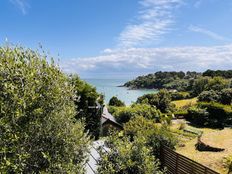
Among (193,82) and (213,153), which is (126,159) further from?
(193,82)

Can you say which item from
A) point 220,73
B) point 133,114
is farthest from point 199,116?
point 220,73

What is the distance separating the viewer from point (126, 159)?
550 inches

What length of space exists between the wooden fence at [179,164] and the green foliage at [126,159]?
4.04 m

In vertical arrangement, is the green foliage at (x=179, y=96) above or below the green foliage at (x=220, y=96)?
below

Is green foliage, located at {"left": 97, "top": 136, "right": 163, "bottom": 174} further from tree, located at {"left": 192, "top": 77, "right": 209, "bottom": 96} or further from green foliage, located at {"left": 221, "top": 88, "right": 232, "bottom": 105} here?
tree, located at {"left": 192, "top": 77, "right": 209, "bottom": 96}

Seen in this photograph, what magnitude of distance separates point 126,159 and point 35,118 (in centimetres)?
525

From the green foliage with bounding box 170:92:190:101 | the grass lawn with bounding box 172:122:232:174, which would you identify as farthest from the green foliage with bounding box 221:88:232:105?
the grass lawn with bounding box 172:122:232:174

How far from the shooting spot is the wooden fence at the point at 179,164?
16881 mm

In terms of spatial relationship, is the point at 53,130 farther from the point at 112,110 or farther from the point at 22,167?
the point at 112,110

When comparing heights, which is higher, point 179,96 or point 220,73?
point 220,73

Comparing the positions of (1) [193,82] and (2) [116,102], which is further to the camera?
(1) [193,82]

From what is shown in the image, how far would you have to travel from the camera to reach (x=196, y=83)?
10438 centimetres

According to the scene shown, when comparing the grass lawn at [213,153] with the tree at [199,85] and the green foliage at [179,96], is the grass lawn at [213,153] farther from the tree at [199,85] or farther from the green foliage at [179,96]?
the tree at [199,85]

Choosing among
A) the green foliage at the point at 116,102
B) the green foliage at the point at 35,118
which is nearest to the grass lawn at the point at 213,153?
the green foliage at the point at 35,118
